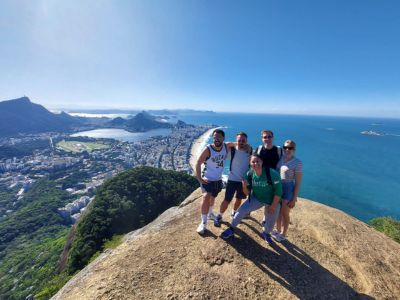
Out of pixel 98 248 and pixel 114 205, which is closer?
pixel 98 248

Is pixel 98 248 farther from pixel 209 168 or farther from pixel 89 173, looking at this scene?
pixel 89 173

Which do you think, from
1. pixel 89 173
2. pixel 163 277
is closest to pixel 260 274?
pixel 163 277

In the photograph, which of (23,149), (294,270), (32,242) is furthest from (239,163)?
(23,149)

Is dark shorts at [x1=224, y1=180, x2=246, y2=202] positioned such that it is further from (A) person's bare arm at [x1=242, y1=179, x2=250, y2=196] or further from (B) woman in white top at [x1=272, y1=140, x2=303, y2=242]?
(B) woman in white top at [x1=272, y1=140, x2=303, y2=242]

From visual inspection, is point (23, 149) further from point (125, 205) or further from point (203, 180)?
point (203, 180)

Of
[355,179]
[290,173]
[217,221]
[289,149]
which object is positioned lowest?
[355,179]
